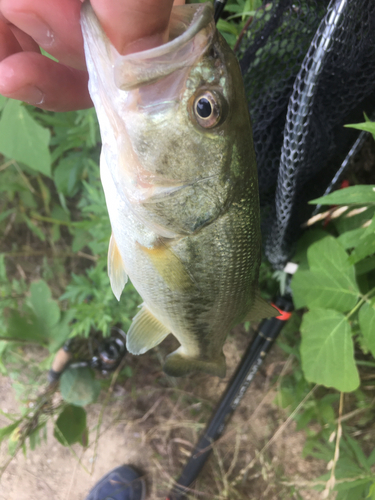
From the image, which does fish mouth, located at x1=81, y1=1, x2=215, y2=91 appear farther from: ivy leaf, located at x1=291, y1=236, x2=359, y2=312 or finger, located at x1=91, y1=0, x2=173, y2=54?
ivy leaf, located at x1=291, y1=236, x2=359, y2=312

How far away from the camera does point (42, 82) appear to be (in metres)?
0.92

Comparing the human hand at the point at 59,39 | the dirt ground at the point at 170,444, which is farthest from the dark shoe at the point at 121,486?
the human hand at the point at 59,39

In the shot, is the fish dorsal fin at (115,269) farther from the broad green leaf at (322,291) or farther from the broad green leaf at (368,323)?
the broad green leaf at (368,323)

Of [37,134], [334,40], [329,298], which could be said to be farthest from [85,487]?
[334,40]

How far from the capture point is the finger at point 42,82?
84cm

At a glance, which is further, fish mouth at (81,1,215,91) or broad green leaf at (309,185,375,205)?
broad green leaf at (309,185,375,205)

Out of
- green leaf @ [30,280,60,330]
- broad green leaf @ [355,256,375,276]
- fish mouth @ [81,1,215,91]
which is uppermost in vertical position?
fish mouth @ [81,1,215,91]

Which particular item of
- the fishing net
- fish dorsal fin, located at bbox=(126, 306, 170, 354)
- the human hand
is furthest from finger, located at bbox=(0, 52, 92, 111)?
fish dorsal fin, located at bbox=(126, 306, 170, 354)

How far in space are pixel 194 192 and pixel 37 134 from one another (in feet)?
3.30

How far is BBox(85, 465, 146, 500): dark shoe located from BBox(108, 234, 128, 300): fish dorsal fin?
7.97 ft

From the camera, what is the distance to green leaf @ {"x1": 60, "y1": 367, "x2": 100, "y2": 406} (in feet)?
7.16

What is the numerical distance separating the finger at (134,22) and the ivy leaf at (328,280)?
1110mm

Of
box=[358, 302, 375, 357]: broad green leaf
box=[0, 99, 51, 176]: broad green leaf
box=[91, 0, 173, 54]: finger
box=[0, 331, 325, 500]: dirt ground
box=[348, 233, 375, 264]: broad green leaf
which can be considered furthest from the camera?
box=[0, 331, 325, 500]: dirt ground

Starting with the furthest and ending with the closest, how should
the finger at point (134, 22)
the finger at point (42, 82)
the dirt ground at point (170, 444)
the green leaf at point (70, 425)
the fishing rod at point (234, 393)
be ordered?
the dirt ground at point (170, 444), the green leaf at point (70, 425), the fishing rod at point (234, 393), the finger at point (42, 82), the finger at point (134, 22)
